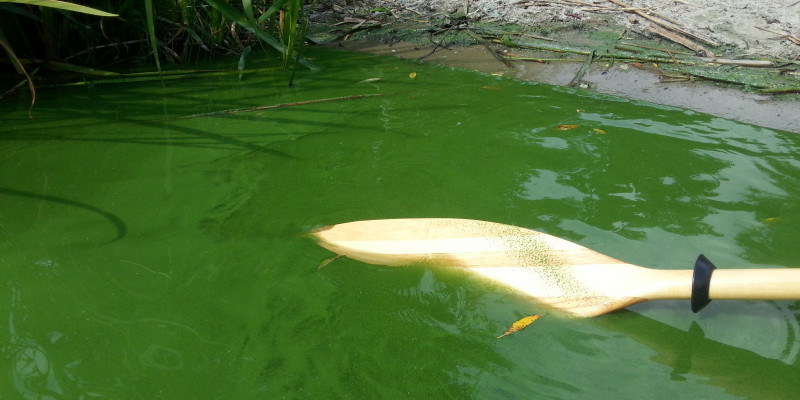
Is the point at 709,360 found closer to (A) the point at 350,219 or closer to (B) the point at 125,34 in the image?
(A) the point at 350,219

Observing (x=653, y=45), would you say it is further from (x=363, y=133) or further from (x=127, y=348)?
(x=127, y=348)

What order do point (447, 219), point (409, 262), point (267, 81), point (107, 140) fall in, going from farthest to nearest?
point (267, 81) < point (107, 140) < point (447, 219) < point (409, 262)

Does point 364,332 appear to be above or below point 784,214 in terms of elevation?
below

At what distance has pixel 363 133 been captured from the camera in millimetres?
2061

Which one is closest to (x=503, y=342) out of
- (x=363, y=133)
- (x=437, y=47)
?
(x=363, y=133)

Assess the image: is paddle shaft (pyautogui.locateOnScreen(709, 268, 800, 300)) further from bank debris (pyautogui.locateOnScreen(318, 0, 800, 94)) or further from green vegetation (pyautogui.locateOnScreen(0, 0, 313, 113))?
green vegetation (pyautogui.locateOnScreen(0, 0, 313, 113))

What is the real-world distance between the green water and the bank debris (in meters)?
0.49

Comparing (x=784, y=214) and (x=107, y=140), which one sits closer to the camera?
(x=784, y=214)

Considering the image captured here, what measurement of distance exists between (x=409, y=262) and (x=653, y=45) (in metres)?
2.06

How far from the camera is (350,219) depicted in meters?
1.56

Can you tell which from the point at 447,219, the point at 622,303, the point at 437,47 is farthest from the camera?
the point at 437,47

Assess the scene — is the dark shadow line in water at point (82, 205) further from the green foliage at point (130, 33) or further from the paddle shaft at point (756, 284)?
the paddle shaft at point (756, 284)

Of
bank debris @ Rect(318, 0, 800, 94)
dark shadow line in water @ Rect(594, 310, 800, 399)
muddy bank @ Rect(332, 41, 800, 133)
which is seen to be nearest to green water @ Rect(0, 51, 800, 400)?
dark shadow line in water @ Rect(594, 310, 800, 399)

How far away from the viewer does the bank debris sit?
8.27 feet
